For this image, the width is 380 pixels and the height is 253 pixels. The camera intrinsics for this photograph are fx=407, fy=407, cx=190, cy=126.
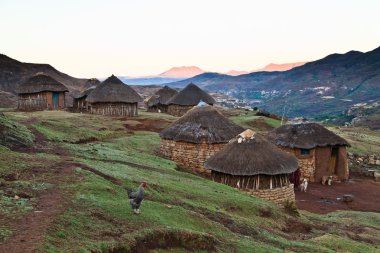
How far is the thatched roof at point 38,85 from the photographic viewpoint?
52.5 m

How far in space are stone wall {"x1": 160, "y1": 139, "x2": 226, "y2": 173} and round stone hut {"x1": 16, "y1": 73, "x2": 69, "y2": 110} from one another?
2994 cm

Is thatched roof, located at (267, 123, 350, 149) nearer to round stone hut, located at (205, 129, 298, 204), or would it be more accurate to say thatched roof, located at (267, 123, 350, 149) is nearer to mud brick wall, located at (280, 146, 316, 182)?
mud brick wall, located at (280, 146, 316, 182)

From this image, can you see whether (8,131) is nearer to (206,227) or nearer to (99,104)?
(206,227)

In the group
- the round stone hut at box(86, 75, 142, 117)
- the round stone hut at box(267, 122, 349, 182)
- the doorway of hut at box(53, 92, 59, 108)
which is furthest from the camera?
the doorway of hut at box(53, 92, 59, 108)

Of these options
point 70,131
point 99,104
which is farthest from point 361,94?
point 70,131

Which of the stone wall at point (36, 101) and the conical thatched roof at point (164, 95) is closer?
the stone wall at point (36, 101)

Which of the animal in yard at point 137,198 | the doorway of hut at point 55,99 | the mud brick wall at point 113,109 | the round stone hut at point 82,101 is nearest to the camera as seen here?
the animal in yard at point 137,198

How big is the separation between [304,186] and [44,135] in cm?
1867

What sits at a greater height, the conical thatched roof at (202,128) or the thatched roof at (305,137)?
the conical thatched roof at (202,128)

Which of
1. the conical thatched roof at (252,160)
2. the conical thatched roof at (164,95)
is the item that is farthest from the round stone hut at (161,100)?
the conical thatched roof at (252,160)

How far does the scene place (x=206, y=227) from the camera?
12.9m

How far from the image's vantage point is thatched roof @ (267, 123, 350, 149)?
3322 cm

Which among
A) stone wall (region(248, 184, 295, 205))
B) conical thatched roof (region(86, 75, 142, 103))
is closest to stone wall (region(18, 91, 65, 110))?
conical thatched roof (region(86, 75, 142, 103))

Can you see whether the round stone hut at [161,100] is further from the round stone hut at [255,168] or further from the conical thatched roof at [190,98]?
the round stone hut at [255,168]
